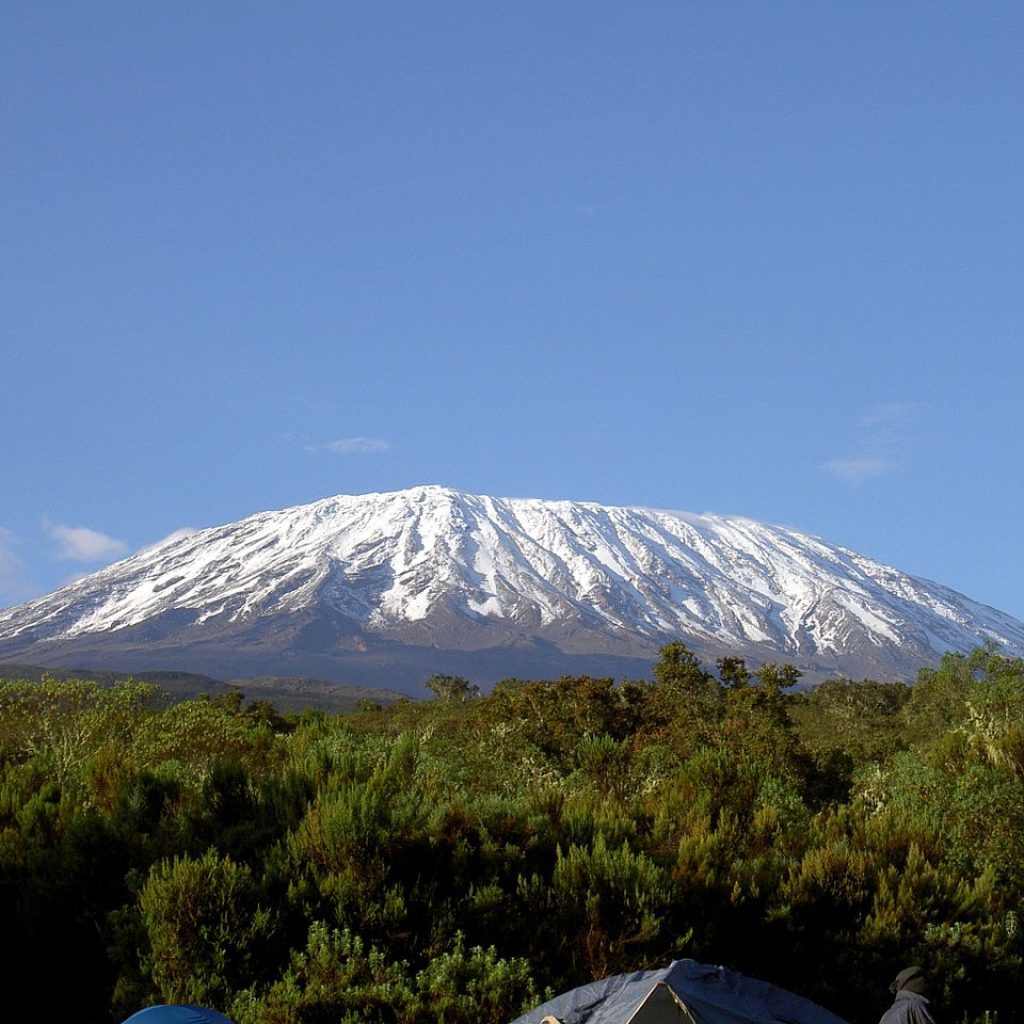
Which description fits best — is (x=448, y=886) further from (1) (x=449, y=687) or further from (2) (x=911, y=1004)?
(1) (x=449, y=687)

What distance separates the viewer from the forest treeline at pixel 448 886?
8781mm

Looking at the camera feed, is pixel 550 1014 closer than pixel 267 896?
Yes

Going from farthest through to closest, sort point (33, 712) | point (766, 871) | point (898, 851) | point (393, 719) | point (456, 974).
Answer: point (393, 719) → point (33, 712) → point (898, 851) → point (766, 871) → point (456, 974)

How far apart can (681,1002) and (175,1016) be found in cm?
371

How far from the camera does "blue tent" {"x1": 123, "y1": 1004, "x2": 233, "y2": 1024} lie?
6.77 meters

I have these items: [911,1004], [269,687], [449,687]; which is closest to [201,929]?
[911,1004]

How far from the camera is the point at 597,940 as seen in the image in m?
9.45

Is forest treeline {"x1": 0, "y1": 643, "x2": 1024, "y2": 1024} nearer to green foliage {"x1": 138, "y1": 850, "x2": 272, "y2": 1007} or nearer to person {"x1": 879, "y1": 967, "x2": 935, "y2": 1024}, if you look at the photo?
green foliage {"x1": 138, "y1": 850, "x2": 272, "y2": 1007}

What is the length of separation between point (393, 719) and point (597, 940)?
34.9m

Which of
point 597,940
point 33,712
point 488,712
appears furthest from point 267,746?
point 488,712

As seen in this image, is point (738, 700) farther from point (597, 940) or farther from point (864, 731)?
point (597, 940)

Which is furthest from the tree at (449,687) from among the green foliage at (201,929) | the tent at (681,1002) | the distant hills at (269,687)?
the tent at (681,1002)

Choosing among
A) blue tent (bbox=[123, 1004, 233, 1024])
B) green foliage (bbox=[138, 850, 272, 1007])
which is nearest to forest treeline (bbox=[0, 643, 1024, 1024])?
green foliage (bbox=[138, 850, 272, 1007])

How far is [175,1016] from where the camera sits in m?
6.82
